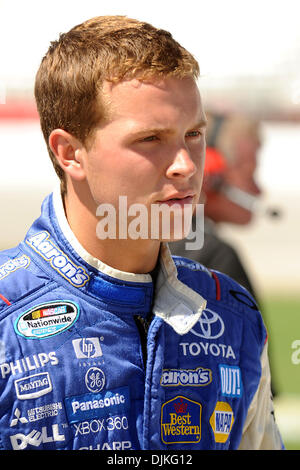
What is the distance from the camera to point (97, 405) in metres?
1.51

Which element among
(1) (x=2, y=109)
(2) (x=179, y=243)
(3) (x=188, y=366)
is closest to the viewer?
(3) (x=188, y=366)

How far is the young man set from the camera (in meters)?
1.47

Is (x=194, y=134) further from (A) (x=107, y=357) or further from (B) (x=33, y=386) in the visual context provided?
(B) (x=33, y=386)

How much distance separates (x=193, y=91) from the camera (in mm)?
1522

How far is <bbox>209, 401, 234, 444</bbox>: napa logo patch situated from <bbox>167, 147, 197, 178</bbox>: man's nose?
55 cm

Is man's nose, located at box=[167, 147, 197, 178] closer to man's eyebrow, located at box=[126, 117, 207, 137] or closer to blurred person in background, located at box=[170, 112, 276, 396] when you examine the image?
man's eyebrow, located at box=[126, 117, 207, 137]

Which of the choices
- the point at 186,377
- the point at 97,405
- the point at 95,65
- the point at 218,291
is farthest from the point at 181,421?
the point at 95,65

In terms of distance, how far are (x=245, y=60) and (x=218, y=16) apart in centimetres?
67

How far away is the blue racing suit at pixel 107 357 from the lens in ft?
4.85

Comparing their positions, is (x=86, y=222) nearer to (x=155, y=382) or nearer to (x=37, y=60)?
(x=155, y=382)

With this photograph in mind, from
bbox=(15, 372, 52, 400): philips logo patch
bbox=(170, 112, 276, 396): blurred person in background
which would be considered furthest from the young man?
bbox=(170, 112, 276, 396): blurred person in background

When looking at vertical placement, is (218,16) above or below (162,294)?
above
